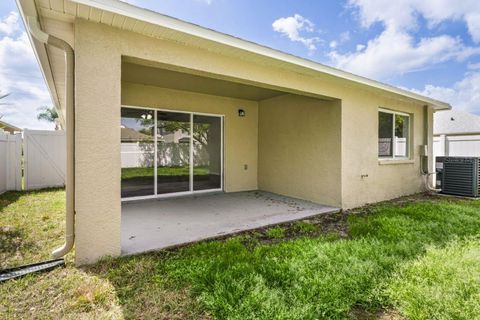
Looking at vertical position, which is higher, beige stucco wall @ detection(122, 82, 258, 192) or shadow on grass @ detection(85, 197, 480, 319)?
beige stucco wall @ detection(122, 82, 258, 192)

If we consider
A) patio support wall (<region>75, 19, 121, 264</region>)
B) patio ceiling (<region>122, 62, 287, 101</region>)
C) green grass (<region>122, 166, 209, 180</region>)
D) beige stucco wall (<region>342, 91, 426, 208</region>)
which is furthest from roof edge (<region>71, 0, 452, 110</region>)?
green grass (<region>122, 166, 209, 180</region>)

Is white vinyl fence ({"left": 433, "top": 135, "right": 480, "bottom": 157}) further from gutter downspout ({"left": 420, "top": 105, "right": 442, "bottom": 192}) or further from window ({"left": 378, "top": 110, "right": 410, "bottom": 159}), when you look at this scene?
window ({"left": 378, "top": 110, "right": 410, "bottom": 159})

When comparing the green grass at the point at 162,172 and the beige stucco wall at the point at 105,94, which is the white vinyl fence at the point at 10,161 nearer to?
the green grass at the point at 162,172

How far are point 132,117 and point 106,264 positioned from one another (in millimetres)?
4655

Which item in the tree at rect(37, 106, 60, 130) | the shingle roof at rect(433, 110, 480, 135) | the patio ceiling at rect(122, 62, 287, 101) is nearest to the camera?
the patio ceiling at rect(122, 62, 287, 101)

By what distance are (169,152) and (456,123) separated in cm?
1994

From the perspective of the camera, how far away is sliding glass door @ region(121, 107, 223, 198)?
23.1ft

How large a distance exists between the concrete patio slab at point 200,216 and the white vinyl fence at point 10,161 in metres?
5.12

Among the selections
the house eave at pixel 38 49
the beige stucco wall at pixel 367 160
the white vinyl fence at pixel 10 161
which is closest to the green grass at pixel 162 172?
the house eave at pixel 38 49

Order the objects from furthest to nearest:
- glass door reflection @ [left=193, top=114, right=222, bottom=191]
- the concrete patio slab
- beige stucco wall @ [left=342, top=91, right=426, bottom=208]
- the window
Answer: glass door reflection @ [left=193, top=114, right=222, bottom=191], the window, beige stucco wall @ [left=342, top=91, right=426, bottom=208], the concrete patio slab

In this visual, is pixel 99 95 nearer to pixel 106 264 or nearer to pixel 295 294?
pixel 106 264

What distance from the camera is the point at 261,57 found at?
14.7 ft

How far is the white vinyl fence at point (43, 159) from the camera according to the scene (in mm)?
9141

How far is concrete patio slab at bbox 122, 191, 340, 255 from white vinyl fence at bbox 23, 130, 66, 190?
5125mm
